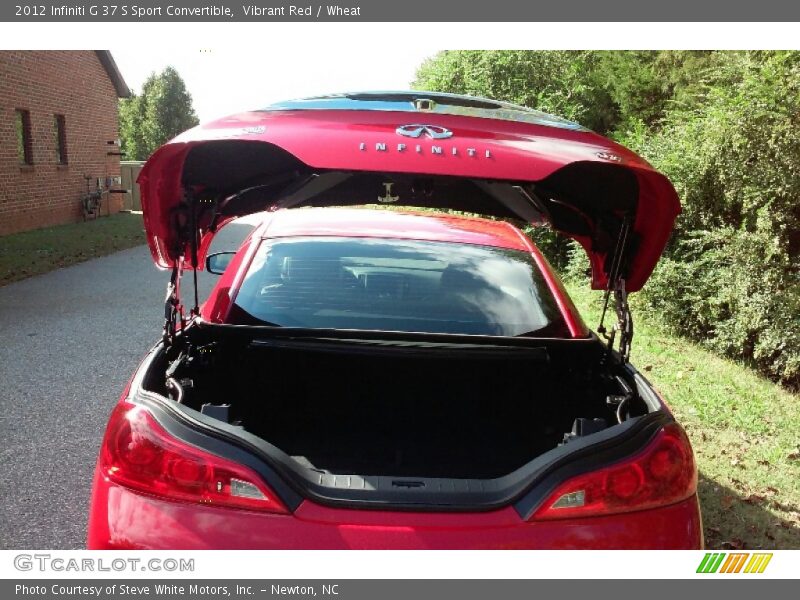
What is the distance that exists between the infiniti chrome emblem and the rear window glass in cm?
110

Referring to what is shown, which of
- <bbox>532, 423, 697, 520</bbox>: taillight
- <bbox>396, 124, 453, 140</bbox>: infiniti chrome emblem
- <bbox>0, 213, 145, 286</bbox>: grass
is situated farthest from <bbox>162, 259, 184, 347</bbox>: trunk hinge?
<bbox>0, 213, 145, 286</bbox>: grass

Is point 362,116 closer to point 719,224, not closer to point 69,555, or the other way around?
point 69,555

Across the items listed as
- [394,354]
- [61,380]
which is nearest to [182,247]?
[394,354]

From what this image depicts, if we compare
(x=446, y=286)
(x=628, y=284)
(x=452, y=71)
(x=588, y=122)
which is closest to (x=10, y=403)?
(x=446, y=286)

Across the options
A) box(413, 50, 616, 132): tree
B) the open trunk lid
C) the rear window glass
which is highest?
box(413, 50, 616, 132): tree

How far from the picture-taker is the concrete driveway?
3.39 metres

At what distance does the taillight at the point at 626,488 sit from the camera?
1941 mm

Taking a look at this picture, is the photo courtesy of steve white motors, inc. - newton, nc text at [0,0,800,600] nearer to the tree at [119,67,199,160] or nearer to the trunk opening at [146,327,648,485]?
the trunk opening at [146,327,648,485]

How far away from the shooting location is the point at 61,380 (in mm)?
5391

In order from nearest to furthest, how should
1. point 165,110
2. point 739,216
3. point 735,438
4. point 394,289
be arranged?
point 394,289, point 735,438, point 739,216, point 165,110

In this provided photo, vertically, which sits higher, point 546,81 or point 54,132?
point 546,81

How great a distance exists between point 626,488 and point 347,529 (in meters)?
0.78

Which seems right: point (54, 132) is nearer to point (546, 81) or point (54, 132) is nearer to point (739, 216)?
point (546, 81)

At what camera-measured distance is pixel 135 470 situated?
6.38 ft
